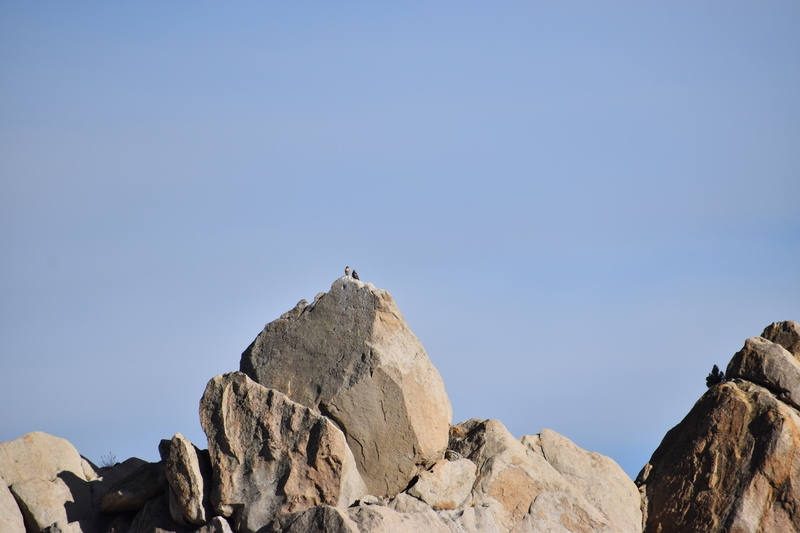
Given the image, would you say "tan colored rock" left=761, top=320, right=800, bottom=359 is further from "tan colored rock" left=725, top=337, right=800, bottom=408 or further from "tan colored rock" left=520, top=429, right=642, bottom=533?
"tan colored rock" left=520, top=429, right=642, bottom=533

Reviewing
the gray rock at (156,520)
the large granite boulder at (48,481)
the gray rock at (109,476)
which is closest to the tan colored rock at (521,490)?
the gray rock at (156,520)

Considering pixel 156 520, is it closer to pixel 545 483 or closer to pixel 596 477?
pixel 545 483

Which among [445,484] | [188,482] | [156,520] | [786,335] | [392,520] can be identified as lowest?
[156,520]

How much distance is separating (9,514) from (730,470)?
14090 millimetres

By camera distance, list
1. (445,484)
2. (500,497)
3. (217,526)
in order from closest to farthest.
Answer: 1. (217,526)
2. (445,484)
3. (500,497)

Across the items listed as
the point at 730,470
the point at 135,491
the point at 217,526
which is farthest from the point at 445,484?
the point at 730,470

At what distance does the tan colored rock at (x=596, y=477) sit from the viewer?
877 inches

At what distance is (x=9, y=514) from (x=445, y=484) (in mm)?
7944

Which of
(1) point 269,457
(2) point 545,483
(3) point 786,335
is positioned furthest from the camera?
(3) point 786,335

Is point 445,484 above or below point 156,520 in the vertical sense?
above

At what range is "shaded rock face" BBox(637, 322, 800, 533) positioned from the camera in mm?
21781

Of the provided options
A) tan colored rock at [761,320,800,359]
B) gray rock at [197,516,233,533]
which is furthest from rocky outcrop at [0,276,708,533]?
tan colored rock at [761,320,800,359]

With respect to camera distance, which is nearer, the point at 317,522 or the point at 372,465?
the point at 317,522

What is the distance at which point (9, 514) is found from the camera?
19.8 m
